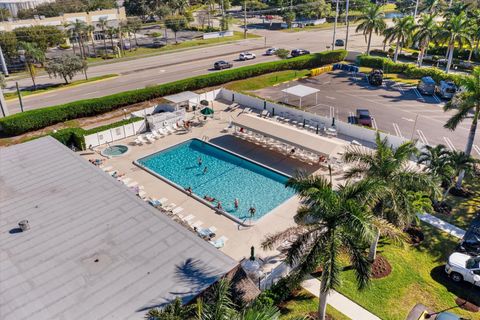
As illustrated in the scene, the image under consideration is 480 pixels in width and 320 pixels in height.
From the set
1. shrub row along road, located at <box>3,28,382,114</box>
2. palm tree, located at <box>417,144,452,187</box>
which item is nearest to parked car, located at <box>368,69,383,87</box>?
shrub row along road, located at <box>3,28,382,114</box>

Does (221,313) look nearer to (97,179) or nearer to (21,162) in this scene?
(97,179)

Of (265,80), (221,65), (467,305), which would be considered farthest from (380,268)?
(221,65)

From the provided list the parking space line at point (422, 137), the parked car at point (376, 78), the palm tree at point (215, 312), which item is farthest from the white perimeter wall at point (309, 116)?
the palm tree at point (215, 312)

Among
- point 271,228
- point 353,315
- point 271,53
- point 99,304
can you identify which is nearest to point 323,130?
point 271,228

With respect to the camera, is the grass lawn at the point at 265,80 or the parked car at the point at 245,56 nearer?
the grass lawn at the point at 265,80

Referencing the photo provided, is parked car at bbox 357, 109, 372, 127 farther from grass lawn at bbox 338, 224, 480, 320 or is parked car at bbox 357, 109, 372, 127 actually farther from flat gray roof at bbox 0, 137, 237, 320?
flat gray roof at bbox 0, 137, 237, 320

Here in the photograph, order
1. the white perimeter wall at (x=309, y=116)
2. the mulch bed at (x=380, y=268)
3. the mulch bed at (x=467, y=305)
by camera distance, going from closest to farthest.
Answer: the mulch bed at (x=467, y=305)
the mulch bed at (x=380, y=268)
the white perimeter wall at (x=309, y=116)

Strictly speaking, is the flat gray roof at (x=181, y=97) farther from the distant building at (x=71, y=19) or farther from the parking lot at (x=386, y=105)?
the distant building at (x=71, y=19)
